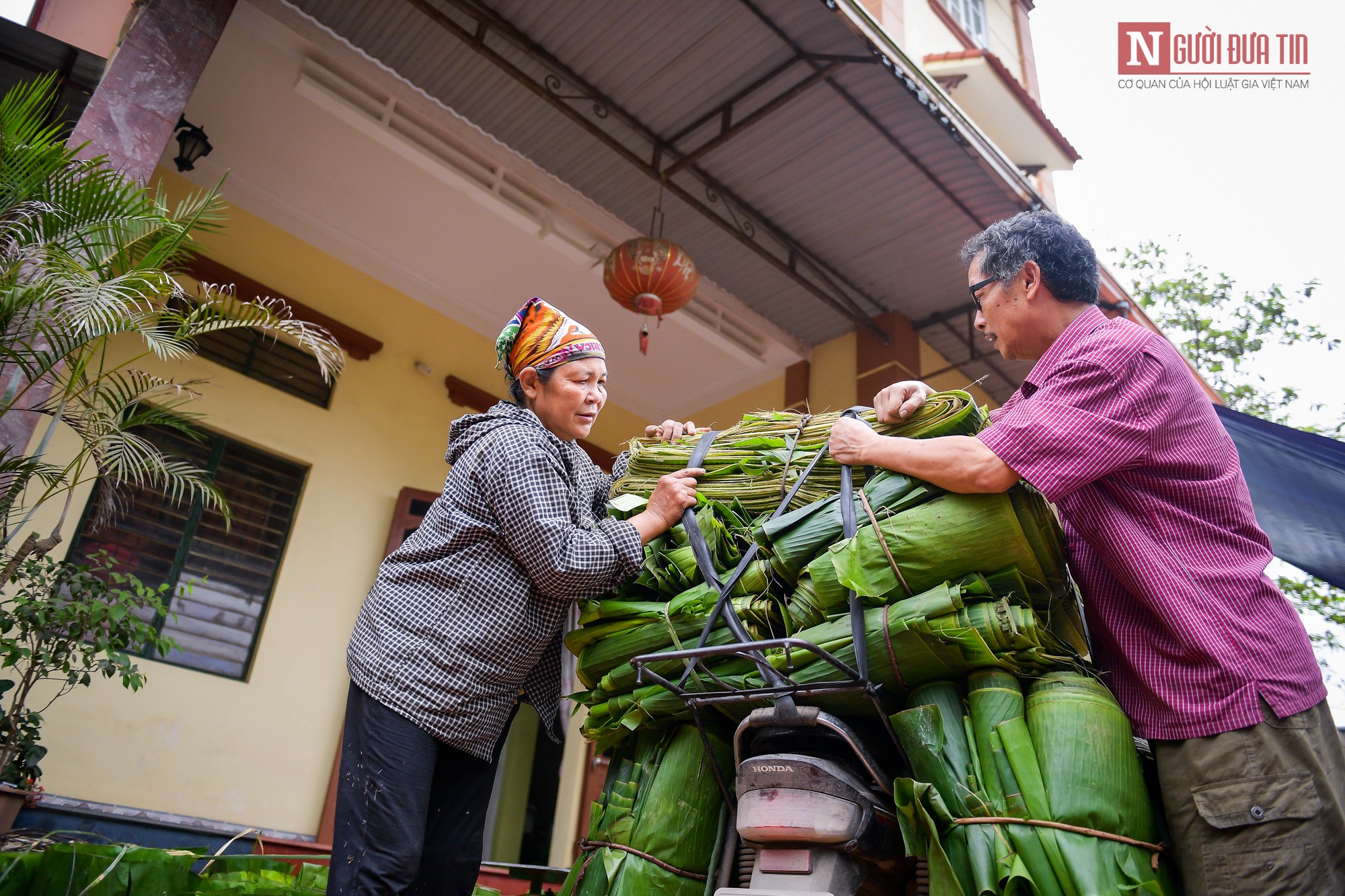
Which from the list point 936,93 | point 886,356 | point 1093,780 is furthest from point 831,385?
point 1093,780

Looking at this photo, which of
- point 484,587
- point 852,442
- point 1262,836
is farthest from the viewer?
point 484,587

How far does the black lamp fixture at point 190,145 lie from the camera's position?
6.10 metres

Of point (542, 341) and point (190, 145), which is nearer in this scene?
point (542, 341)

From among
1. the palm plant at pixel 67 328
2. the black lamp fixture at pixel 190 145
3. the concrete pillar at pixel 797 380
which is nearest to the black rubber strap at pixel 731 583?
the palm plant at pixel 67 328

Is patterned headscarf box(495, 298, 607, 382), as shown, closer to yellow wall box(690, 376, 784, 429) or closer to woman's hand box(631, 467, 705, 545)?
woman's hand box(631, 467, 705, 545)

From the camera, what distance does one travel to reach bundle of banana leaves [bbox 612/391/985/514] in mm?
2008

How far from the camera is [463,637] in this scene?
2064 millimetres

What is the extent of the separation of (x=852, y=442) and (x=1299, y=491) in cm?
301

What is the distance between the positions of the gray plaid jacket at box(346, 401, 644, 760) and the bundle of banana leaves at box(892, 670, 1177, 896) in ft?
2.49

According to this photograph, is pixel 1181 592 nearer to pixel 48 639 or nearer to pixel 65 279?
pixel 65 279

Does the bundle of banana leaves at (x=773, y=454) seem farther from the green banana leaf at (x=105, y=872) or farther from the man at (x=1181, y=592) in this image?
the green banana leaf at (x=105, y=872)

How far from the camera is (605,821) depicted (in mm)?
2033

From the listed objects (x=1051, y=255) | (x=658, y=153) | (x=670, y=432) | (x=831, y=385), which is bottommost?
(x=670, y=432)

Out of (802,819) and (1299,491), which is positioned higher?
(1299,491)
